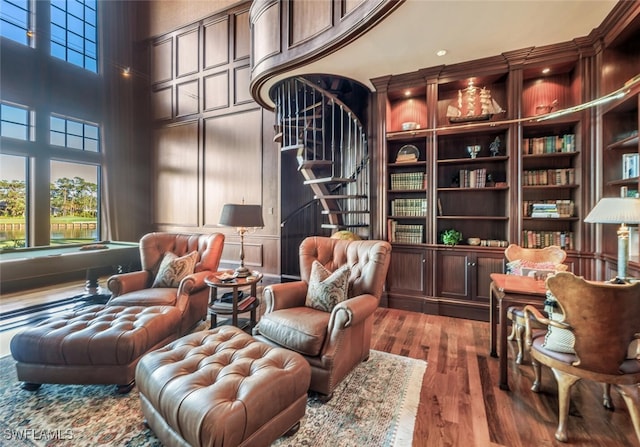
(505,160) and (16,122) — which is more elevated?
(16,122)

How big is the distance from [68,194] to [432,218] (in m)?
6.38

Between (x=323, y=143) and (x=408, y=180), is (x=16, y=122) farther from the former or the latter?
(x=408, y=180)

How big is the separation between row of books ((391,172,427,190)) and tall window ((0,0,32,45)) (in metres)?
6.47

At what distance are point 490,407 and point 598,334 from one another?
80 centimetres

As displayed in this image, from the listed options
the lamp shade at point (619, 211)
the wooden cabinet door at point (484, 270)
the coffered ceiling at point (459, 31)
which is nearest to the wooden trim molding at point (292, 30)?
the coffered ceiling at point (459, 31)

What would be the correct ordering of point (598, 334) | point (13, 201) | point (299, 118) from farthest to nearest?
point (13, 201), point (299, 118), point (598, 334)

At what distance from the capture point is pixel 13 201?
15.5ft

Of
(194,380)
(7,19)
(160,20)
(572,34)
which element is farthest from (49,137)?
(572,34)

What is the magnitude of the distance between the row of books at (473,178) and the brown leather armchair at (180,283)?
305cm

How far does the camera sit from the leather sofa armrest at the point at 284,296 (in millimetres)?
Result: 2346

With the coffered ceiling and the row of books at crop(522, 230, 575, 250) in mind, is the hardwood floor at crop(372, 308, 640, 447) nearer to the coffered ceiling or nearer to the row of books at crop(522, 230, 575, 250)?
the row of books at crop(522, 230, 575, 250)

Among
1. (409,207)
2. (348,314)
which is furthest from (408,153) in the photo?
(348,314)

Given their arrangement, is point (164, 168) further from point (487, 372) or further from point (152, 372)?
point (487, 372)

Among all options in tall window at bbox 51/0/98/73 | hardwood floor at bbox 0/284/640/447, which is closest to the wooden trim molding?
hardwood floor at bbox 0/284/640/447
